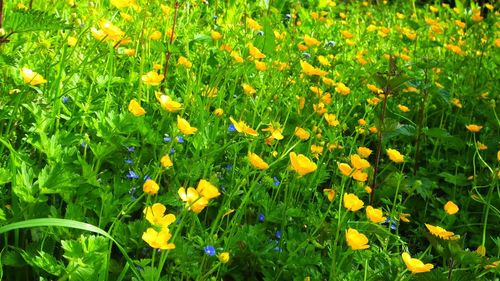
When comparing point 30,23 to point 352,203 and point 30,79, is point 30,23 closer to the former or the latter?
point 30,79

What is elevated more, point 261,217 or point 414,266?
point 414,266

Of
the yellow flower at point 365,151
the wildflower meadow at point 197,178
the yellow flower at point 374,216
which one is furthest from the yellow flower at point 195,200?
the yellow flower at point 365,151

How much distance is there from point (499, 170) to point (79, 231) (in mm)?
1219

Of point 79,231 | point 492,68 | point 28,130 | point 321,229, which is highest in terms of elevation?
point 28,130

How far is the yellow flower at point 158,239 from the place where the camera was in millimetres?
1166

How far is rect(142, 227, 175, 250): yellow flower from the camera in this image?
117 cm

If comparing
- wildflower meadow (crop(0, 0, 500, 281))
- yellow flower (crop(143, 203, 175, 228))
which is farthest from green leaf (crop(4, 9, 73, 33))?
yellow flower (crop(143, 203, 175, 228))

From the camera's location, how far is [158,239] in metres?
1.20

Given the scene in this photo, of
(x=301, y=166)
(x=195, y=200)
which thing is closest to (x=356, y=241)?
(x=301, y=166)

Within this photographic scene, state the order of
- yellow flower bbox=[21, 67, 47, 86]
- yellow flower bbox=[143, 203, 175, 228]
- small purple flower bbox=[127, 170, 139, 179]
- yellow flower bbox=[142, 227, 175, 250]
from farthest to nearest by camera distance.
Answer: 1. small purple flower bbox=[127, 170, 139, 179]
2. yellow flower bbox=[21, 67, 47, 86]
3. yellow flower bbox=[143, 203, 175, 228]
4. yellow flower bbox=[142, 227, 175, 250]

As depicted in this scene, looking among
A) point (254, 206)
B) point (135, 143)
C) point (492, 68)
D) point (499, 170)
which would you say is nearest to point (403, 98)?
point (492, 68)

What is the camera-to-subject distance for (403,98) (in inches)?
117

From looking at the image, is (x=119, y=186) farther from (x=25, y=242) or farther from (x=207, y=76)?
(x=207, y=76)

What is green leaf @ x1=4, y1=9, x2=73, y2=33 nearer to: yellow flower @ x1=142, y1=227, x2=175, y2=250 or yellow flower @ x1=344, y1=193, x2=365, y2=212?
yellow flower @ x1=142, y1=227, x2=175, y2=250
